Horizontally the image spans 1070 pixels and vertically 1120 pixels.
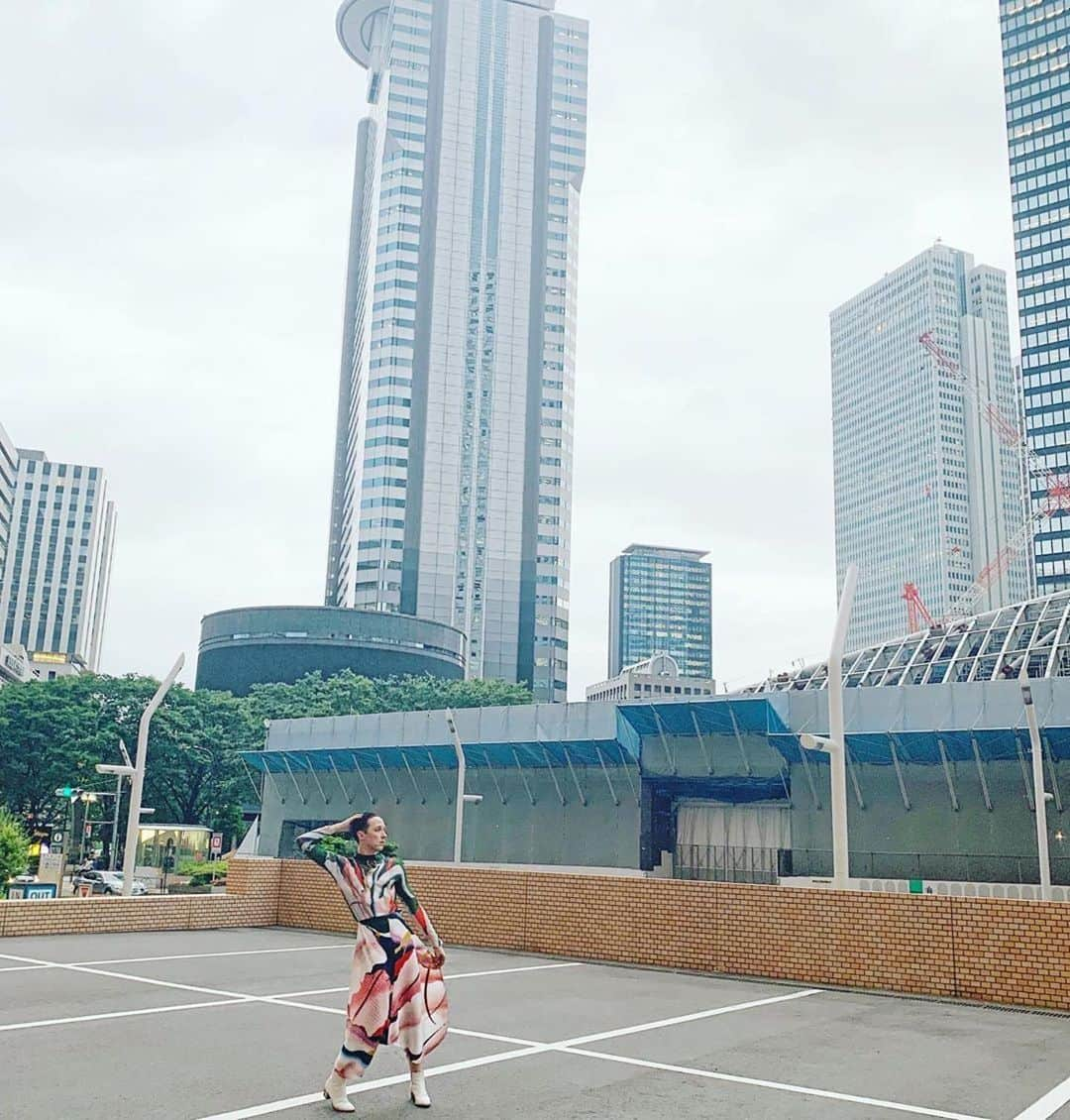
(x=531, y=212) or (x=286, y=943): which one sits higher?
(x=531, y=212)

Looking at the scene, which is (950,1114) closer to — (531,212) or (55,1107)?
(55,1107)

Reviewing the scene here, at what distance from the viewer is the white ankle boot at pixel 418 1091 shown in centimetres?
796

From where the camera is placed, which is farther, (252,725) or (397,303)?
(397,303)

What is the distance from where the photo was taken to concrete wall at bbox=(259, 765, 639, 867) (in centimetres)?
4125

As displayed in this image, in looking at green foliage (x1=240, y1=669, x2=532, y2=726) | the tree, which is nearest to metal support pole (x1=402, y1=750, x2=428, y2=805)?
the tree

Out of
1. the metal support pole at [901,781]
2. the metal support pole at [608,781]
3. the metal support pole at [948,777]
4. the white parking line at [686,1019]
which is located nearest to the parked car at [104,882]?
the metal support pole at [608,781]

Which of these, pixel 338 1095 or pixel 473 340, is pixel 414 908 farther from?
pixel 473 340

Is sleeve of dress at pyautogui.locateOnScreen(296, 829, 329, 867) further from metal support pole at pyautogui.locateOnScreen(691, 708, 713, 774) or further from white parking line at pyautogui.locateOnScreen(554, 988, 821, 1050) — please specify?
metal support pole at pyautogui.locateOnScreen(691, 708, 713, 774)

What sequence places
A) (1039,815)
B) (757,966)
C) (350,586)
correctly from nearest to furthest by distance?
1. (757,966)
2. (1039,815)
3. (350,586)

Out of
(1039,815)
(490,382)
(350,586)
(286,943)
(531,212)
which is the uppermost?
(531,212)

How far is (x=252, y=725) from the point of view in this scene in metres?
71.8

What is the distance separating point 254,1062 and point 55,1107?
1989mm

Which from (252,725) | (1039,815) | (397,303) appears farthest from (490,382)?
(1039,815)

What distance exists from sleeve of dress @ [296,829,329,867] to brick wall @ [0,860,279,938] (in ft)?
46.9
